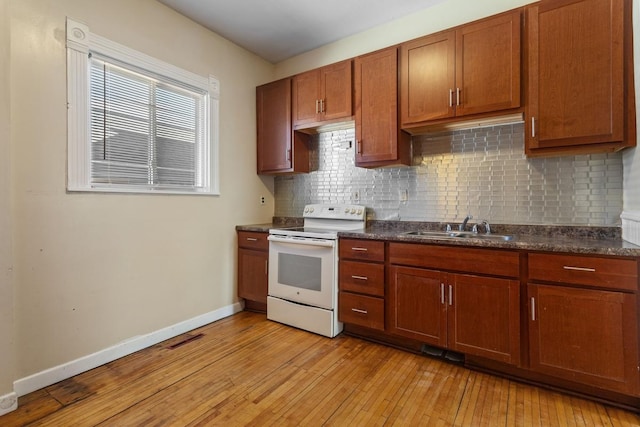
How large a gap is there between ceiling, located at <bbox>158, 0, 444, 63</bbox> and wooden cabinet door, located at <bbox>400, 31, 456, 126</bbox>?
528 mm

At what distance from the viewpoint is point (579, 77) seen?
193 cm

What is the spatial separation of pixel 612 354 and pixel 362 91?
7.98 ft

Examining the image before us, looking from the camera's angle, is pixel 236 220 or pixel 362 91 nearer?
Result: pixel 362 91

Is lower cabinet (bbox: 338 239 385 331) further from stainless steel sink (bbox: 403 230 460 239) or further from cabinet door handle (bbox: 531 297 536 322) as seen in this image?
cabinet door handle (bbox: 531 297 536 322)

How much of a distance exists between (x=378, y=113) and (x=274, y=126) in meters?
1.21

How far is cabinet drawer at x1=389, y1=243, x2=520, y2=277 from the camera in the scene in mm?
1936

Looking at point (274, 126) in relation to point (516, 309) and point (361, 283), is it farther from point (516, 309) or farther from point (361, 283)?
point (516, 309)

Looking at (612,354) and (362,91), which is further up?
(362,91)

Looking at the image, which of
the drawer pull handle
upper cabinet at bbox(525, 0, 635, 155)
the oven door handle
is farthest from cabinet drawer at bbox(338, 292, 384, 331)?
upper cabinet at bbox(525, 0, 635, 155)

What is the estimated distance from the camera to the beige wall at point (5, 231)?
1.68 meters

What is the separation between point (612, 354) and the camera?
5.49ft

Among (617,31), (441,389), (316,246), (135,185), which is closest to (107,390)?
(135,185)

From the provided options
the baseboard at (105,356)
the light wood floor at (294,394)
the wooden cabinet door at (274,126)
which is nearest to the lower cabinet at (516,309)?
the light wood floor at (294,394)

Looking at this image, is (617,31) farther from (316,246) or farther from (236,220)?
(236,220)
